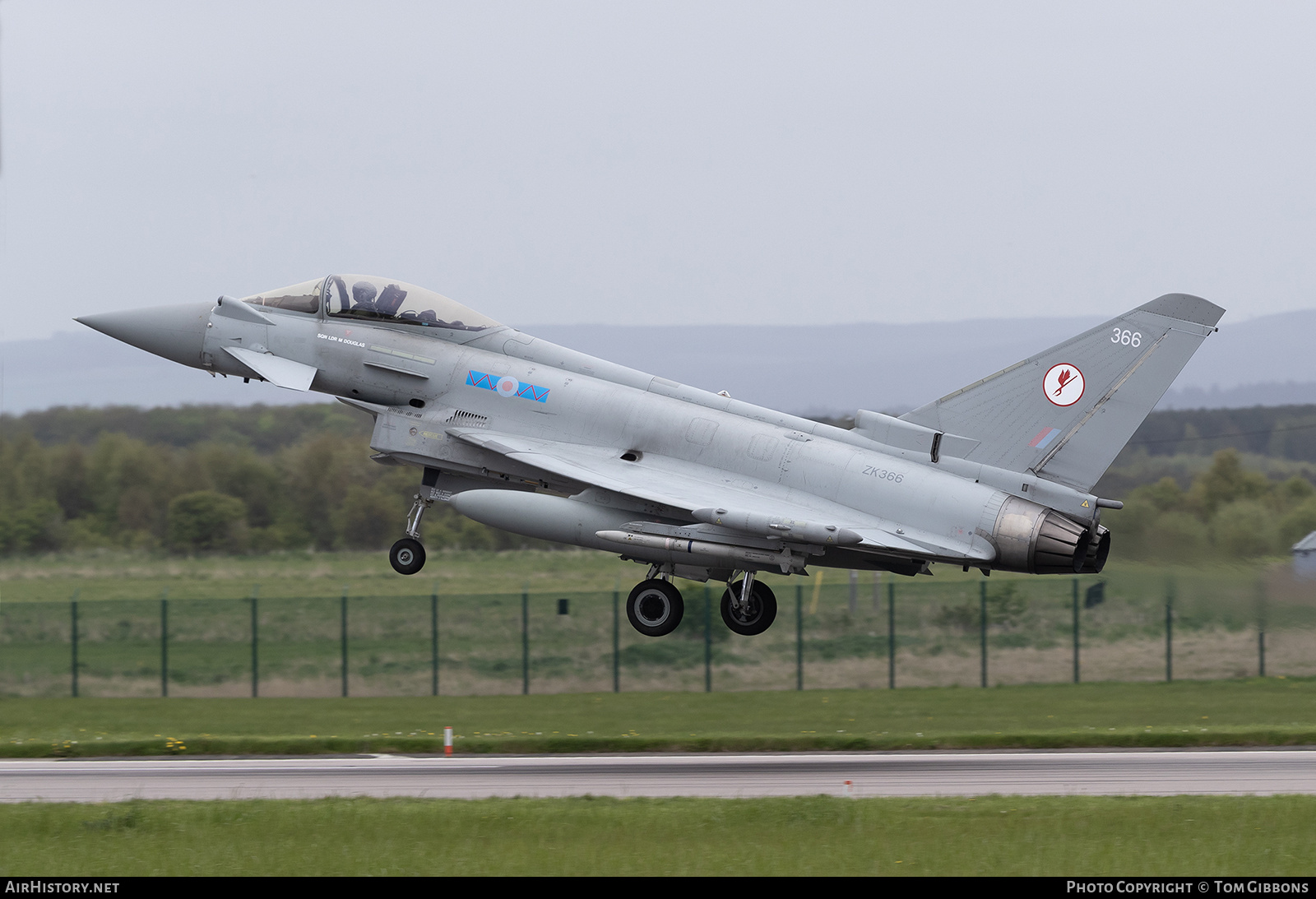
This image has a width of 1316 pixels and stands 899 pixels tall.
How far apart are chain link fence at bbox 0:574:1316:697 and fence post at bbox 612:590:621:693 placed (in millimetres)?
97

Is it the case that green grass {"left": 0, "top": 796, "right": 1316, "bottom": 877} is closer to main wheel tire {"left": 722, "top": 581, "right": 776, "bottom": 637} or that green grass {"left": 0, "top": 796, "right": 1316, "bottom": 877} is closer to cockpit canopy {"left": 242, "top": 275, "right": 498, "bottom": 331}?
main wheel tire {"left": 722, "top": 581, "right": 776, "bottom": 637}

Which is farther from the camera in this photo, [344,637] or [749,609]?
[344,637]

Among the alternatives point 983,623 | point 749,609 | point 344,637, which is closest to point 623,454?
point 749,609

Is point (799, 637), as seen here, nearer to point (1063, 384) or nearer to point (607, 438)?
point (607, 438)

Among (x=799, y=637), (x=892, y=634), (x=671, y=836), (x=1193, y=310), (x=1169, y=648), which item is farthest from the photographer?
(x=892, y=634)

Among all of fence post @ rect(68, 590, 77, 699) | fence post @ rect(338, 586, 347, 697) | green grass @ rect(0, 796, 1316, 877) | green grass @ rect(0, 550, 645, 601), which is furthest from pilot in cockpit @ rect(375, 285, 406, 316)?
fence post @ rect(68, 590, 77, 699)

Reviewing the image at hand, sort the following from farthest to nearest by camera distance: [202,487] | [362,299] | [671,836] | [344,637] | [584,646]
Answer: [202,487] < [584,646] < [344,637] < [362,299] < [671,836]

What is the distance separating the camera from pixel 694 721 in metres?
34.1

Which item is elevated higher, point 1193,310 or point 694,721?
point 1193,310

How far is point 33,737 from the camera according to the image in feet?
104

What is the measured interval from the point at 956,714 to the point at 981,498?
1653cm

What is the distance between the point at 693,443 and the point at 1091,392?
18.2ft
